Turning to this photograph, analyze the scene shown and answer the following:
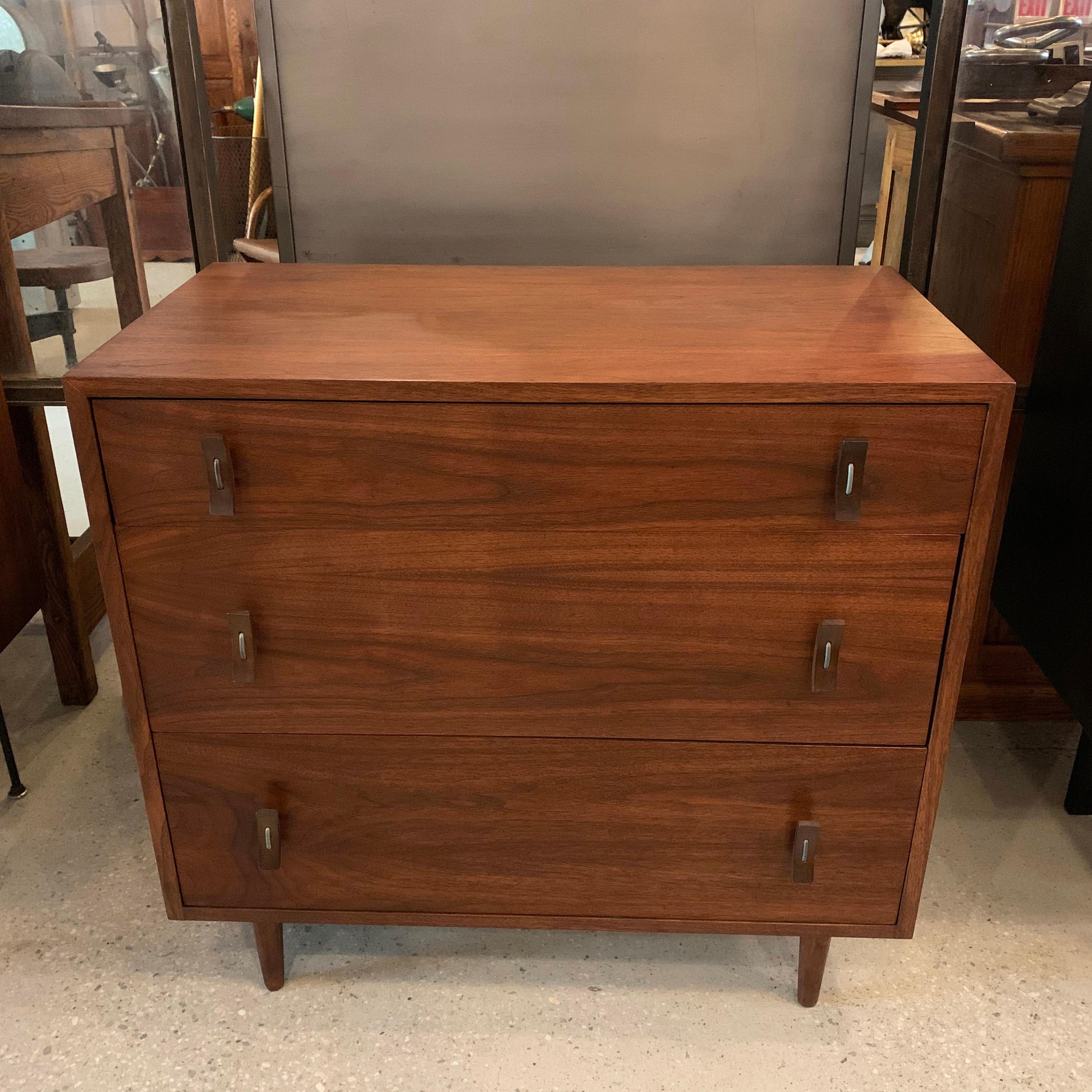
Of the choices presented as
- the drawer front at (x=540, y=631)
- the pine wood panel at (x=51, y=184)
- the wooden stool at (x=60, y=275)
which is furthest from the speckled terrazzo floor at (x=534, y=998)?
the pine wood panel at (x=51, y=184)

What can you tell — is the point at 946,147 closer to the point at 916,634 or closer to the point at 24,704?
the point at 916,634

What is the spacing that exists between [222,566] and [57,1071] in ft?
1.98

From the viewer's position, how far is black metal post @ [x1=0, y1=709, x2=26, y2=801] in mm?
1414

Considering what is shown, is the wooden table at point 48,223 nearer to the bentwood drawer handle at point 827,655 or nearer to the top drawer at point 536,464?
the top drawer at point 536,464

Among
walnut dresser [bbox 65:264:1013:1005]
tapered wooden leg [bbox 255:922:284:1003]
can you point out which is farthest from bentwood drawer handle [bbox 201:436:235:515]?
tapered wooden leg [bbox 255:922:284:1003]

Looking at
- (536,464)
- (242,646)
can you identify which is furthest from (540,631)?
(242,646)

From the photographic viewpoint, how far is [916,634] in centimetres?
91

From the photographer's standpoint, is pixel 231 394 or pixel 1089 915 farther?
pixel 1089 915

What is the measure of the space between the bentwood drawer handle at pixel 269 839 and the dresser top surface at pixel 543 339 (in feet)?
1.41

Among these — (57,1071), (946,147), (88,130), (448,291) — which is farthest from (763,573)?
(88,130)

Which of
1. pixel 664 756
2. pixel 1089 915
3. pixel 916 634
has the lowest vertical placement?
pixel 1089 915

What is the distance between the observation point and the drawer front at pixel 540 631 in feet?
2.89

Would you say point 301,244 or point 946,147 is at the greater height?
point 946,147

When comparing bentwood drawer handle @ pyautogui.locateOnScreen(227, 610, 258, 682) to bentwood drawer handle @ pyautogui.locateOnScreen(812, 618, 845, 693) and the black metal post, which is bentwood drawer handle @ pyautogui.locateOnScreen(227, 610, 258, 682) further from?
the black metal post
